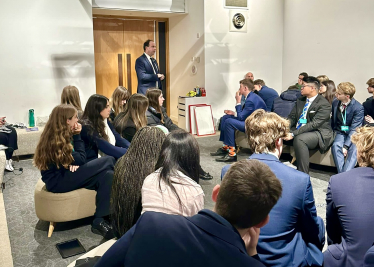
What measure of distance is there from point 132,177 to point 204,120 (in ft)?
18.4

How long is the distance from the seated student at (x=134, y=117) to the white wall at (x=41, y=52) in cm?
311

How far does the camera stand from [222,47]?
780cm

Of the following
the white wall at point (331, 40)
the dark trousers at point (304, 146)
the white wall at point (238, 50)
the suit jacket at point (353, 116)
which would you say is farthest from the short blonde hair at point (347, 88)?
the white wall at point (238, 50)

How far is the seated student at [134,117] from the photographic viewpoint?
158 inches

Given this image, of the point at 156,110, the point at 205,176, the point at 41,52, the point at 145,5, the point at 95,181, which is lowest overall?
the point at 205,176

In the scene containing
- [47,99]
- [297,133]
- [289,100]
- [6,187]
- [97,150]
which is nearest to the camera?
[97,150]

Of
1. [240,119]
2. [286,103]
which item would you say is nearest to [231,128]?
[240,119]

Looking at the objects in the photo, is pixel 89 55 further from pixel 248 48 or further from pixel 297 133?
pixel 297 133

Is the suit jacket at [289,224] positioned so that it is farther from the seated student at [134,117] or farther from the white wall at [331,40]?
the white wall at [331,40]

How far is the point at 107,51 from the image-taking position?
26.7 ft

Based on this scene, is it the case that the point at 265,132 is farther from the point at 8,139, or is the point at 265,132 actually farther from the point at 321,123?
the point at 8,139

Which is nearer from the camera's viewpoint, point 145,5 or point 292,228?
point 292,228

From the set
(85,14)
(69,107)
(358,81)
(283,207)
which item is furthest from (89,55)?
(283,207)

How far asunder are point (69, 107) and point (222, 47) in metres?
5.27
